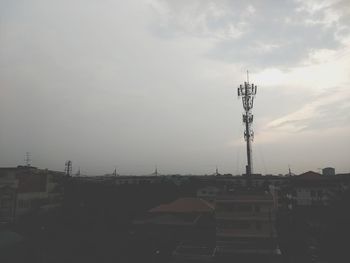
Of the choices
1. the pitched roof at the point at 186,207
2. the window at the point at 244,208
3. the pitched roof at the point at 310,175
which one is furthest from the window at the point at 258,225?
the pitched roof at the point at 310,175

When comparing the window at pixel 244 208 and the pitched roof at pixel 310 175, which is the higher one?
the pitched roof at pixel 310 175

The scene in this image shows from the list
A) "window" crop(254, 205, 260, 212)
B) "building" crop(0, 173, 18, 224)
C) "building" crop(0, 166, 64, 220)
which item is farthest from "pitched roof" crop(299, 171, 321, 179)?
"building" crop(0, 173, 18, 224)

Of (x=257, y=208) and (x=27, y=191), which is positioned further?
(x=27, y=191)

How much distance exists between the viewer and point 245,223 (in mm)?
25031

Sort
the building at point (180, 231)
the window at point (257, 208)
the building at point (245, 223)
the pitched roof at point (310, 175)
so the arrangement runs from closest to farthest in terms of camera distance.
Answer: the building at point (245, 223), the window at point (257, 208), the building at point (180, 231), the pitched roof at point (310, 175)

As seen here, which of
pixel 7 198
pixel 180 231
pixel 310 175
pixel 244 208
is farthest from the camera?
pixel 310 175

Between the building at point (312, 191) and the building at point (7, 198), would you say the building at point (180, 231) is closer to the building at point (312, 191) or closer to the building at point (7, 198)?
the building at point (7, 198)

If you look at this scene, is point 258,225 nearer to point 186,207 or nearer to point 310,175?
point 186,207

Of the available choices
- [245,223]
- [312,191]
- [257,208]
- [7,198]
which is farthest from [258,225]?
[7,198]

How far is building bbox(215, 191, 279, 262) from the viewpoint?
24.0 m

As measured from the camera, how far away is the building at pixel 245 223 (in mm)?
24047

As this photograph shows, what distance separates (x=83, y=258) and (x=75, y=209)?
18.1m

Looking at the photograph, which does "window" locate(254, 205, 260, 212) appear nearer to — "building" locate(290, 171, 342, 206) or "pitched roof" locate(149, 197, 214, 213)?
"pitched roof" locate(149, 197, 214, 213)

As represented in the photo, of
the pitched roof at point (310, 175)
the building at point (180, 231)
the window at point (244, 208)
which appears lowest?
the building at point (180, 231)
